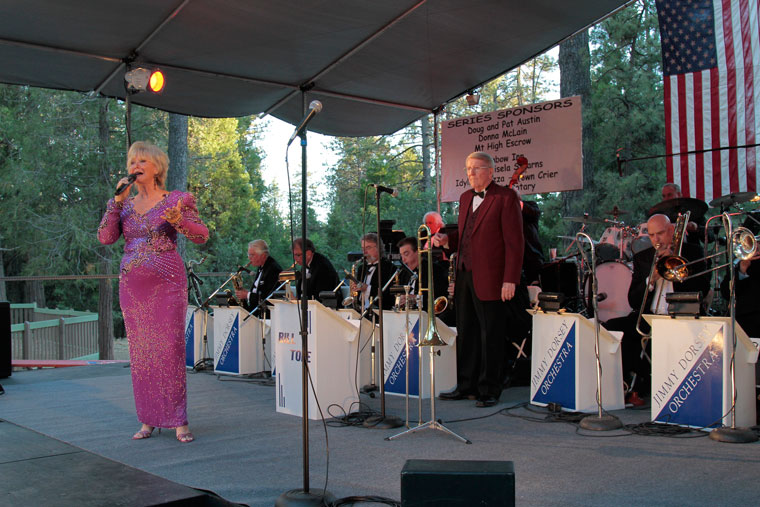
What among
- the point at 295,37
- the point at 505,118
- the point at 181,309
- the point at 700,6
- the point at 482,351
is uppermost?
the point at 700,6

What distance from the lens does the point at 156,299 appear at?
A: 389 centimetres

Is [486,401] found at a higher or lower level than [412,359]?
lower

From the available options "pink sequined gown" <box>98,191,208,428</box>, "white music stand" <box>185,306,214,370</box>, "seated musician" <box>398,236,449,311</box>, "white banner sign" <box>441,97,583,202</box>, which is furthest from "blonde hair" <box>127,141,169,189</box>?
"white music stand" <box>185,306,214,370</box>

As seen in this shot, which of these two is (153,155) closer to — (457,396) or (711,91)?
(457,396)

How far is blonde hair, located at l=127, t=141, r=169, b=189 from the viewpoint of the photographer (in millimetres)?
3885

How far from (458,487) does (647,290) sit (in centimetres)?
299

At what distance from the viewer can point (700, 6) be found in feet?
24.2

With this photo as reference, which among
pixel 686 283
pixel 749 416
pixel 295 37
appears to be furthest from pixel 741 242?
pixel 295 37

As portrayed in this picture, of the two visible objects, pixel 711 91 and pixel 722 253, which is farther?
pixel 711 91

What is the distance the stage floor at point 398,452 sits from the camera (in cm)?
286

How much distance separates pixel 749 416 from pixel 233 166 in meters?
22.6

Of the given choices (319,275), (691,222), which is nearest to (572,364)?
(691,222)

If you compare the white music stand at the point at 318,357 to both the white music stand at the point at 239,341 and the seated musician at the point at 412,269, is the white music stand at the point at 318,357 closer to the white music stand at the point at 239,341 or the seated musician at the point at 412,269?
the seated musician at the point at 412,269

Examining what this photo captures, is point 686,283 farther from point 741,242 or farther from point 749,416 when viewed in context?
point 749,416
